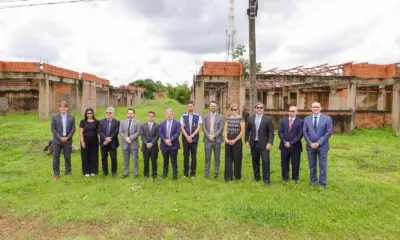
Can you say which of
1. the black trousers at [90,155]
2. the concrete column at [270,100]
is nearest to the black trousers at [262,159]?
the black trousers at [90,155]

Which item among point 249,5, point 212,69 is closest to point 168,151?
point 249,5

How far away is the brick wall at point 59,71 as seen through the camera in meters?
16.6

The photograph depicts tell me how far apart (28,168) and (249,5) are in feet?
22.7

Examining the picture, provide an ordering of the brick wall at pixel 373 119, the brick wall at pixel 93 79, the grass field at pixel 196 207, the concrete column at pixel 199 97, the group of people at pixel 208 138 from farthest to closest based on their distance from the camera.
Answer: the brick wall at pixel 93 79 < the brick wall at pixel 373 119 < the concrete column at pixel 199 97 < the group of people at pixel 208 138 < the grass field at pixel 196 207

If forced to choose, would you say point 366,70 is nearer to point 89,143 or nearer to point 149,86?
point 89,143

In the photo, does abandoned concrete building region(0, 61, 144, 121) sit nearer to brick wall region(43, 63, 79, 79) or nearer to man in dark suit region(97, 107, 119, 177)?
brick wall region(43, 63, 79, 79)

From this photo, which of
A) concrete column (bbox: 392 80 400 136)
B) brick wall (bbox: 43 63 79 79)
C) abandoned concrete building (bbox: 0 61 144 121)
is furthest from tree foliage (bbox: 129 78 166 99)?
concrete column (bbox: 392 80 400 136)

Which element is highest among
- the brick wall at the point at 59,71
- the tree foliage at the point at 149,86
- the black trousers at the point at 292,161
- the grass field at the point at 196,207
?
the tree foliage at the point at 149,86

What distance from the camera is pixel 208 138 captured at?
6121 millimetres

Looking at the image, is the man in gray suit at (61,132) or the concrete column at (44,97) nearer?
the man in gray suit at (61,132)

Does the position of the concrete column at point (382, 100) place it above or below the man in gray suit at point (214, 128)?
above

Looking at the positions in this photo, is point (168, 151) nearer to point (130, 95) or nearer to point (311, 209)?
point (311, 209)

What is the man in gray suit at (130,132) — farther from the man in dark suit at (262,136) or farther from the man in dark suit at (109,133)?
the man in dark suit at (262,136)

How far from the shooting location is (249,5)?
787 cm
